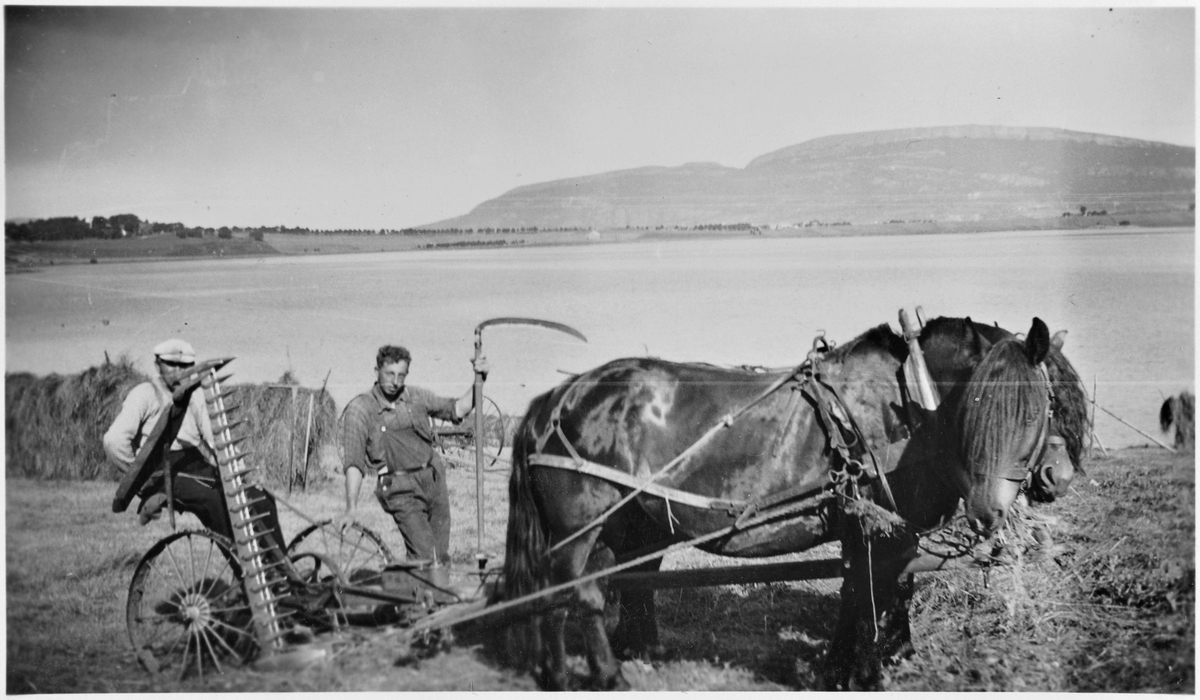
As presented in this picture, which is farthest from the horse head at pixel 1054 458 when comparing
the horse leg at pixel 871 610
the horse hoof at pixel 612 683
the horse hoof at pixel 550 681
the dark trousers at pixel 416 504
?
the dark trousers at pixel 416 504

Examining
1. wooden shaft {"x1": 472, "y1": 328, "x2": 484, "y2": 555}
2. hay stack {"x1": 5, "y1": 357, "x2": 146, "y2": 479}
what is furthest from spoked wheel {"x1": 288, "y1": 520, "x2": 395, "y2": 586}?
hay stack {"x1": 5, "y1": 357, "x2": 146, "y2": 479}

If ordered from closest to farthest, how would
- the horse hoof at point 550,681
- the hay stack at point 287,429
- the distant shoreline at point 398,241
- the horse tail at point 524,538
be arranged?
the horse tail at point 524,538
the horse hoof at point 550,681
the distant shoreline at point 398,241
the hay stack at point 287,429

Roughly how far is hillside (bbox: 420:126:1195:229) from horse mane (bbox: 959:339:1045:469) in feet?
4.90

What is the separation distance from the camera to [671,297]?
18.5 feet

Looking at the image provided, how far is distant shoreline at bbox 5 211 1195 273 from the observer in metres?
5.52

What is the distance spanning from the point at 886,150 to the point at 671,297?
1591 millimetres

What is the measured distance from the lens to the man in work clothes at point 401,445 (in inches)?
A: 200

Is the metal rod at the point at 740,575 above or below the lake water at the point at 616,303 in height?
below

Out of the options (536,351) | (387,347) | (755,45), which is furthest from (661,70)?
(387,347)

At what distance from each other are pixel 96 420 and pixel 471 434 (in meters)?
2.42

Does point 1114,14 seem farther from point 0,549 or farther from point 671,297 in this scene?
point 0,549

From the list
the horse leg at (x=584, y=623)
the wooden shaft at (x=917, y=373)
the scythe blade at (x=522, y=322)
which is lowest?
the horse leg at (x=584, y=623)

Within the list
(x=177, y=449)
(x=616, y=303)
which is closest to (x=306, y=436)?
(x=177, y=449)

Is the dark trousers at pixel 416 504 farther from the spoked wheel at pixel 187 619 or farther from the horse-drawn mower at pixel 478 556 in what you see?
the spoked wheel at pixel 187 619
